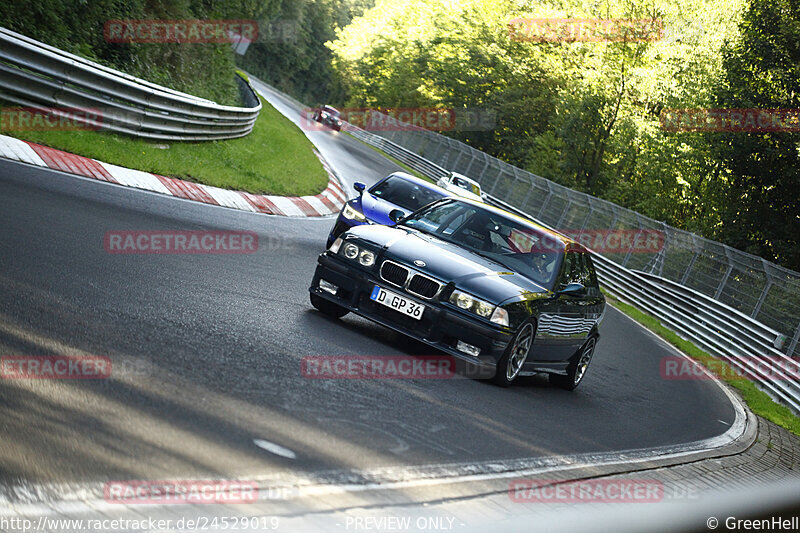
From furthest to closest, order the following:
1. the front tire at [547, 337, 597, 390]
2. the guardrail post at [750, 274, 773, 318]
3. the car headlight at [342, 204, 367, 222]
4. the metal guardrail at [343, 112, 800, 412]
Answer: the guardrail post at [750, 274, 773, 318], the metal guardrail at [343, 112, 800, 412], the car headlight at [342, 204, 367, 222], the front tire at [547, 337, 597, 390]

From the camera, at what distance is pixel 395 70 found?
278ft

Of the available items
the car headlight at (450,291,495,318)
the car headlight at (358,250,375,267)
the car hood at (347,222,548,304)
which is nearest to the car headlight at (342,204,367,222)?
the car hood at (347,222,548,304)

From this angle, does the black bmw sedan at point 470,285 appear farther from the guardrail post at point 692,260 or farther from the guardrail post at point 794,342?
the guardrail post at point 692,260

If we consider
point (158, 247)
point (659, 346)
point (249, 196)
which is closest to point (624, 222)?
point (659, 346)

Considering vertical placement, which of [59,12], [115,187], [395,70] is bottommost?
[115,187]

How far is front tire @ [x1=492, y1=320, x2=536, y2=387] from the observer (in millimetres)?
8094

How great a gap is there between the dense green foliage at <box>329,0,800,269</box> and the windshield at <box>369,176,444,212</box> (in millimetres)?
16909

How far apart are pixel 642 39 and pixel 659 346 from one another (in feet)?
97.9

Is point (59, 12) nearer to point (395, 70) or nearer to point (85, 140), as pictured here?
point (85, 140)

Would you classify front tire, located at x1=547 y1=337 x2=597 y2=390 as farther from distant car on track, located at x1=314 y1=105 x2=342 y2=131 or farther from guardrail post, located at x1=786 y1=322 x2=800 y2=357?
distant car on track, located at x1=314 y1=105 x2=342 y2=131

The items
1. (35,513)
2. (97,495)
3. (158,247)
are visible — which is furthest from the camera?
(158,247)

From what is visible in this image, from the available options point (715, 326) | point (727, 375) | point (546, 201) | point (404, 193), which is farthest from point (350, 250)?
point (546, 201)

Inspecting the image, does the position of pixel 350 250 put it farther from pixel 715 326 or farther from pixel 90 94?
pixel 715 326

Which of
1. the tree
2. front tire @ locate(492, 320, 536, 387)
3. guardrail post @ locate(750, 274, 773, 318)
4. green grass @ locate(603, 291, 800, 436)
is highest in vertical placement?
the tree
